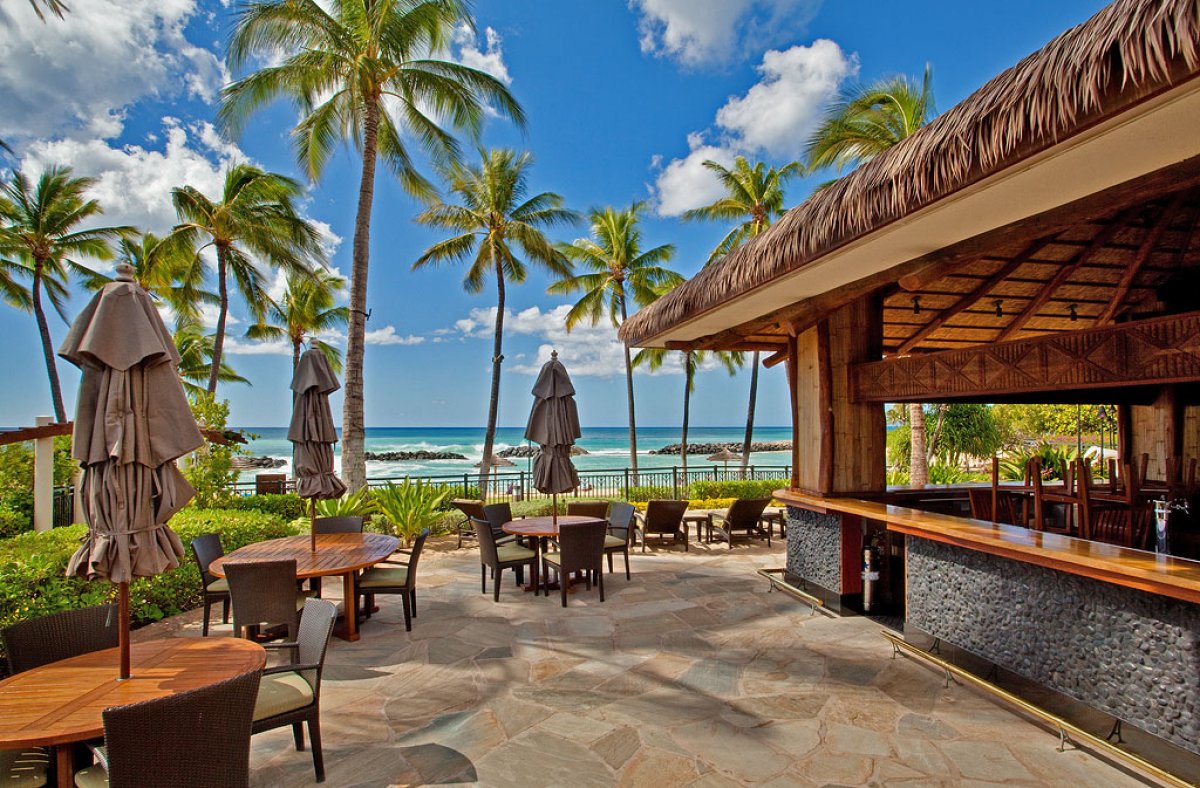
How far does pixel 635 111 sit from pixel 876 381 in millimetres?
14905

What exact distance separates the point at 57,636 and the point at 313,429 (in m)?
2.69

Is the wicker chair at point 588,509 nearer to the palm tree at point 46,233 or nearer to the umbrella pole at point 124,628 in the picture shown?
the umbrella pole at point 124,628

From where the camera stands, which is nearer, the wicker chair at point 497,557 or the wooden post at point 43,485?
the wicker chair at point 497,557

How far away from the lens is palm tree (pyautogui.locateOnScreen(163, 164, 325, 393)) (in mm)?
16016

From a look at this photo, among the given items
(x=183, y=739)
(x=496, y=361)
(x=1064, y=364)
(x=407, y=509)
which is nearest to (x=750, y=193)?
(x=496, y=361)

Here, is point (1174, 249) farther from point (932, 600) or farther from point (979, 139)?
point (979, 139)

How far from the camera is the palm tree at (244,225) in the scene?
16.0 metres

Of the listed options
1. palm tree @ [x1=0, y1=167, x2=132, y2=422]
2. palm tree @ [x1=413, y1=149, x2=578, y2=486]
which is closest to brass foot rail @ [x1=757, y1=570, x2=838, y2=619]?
palm tree @ [x1=413, y1=149, x2=578, y2=486]

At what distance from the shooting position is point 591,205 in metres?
19.6

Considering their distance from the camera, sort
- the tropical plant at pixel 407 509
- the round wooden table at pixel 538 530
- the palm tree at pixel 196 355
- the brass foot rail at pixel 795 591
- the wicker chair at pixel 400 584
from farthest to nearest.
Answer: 1. the palm tree at pixel 196 355
2. the tropical plant at pixel 407 509
3. the round wooden table at pixel 538 530
4. the brass foot rail at pixel 795 591
5. the wicker chair at pixel 400 584

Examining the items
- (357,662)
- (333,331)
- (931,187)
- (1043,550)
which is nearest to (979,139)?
(931,187)

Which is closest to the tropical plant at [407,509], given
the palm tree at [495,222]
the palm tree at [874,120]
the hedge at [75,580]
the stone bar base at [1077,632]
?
the hedge at [75,580]

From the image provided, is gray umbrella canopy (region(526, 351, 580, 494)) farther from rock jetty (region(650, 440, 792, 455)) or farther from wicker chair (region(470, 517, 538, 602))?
rock jetty (region(650, 440, 792, 455))

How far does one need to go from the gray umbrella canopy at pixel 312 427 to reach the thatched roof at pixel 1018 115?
4.28 meters
